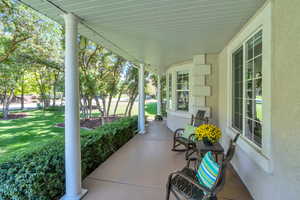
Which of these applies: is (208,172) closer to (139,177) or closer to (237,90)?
(139,177)

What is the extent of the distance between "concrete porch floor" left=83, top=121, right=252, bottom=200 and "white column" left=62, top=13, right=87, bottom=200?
28cm

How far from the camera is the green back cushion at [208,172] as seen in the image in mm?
1519

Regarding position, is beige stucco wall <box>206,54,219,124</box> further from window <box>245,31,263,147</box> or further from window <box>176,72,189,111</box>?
window <box>245,31,263,147</box>

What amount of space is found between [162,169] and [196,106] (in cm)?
220

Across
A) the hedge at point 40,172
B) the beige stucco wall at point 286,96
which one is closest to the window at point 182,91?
the hedge at point 40,172

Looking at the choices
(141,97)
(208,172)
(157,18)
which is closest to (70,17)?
(157,18)

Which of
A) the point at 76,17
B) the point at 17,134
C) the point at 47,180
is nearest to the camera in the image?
the point at 47,180

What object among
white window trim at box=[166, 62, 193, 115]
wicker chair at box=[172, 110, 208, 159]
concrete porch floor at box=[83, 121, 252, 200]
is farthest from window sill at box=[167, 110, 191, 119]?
concrete porch floor at box=[83, 121, 252, 200]

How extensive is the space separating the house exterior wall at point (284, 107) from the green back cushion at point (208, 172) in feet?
1.89

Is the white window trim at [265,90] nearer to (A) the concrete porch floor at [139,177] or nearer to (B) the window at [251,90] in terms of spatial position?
(B) the window at [251,90]

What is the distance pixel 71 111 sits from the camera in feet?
6.38

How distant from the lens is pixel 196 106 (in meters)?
4.29

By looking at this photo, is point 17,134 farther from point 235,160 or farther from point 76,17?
point 235,160

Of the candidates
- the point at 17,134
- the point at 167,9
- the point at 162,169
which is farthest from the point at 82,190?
the point at 17,134
